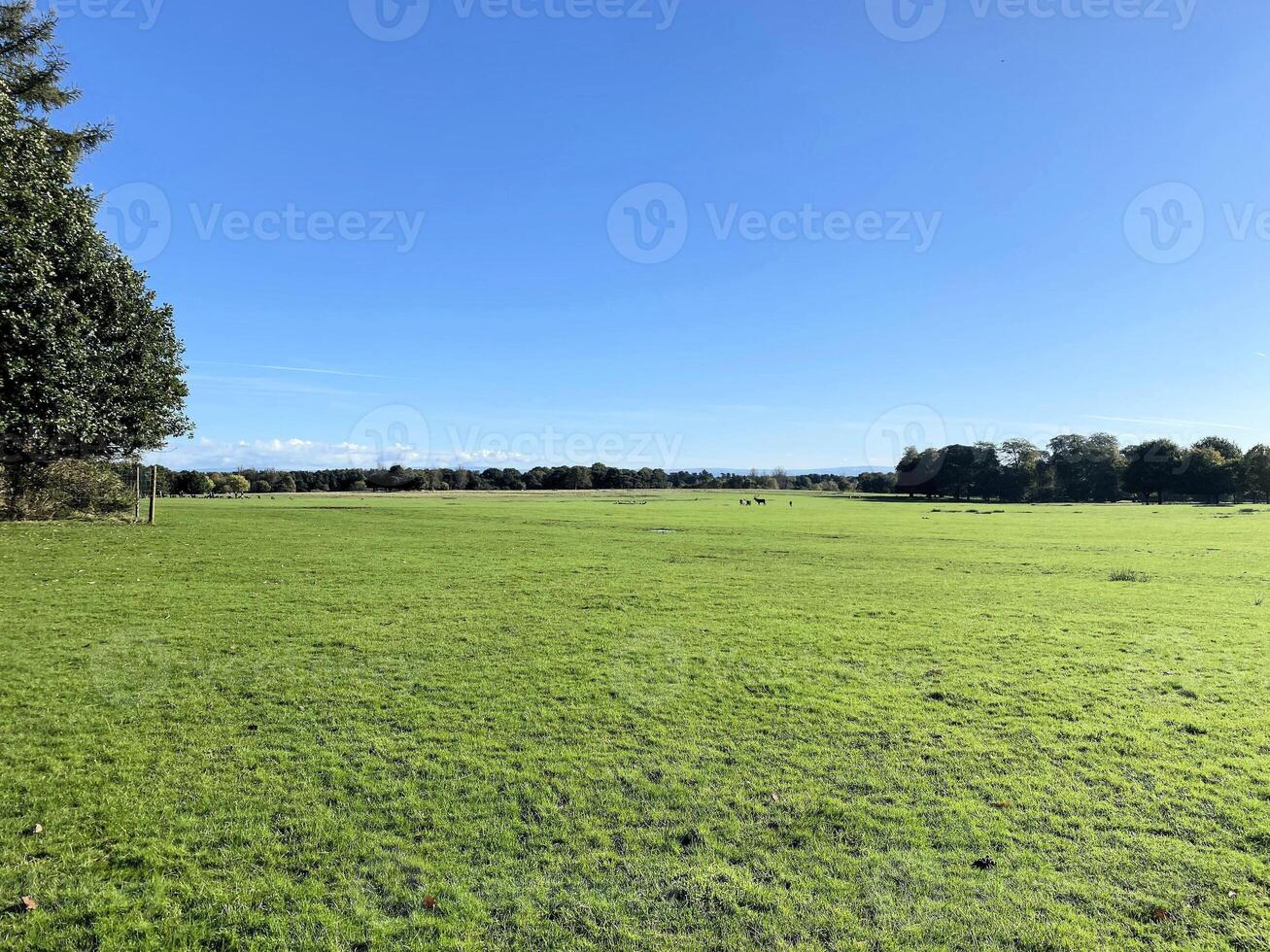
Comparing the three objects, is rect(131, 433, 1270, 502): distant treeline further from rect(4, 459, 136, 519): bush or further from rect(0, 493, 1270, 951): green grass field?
rect(0, 493, 1270, 951): green grass field

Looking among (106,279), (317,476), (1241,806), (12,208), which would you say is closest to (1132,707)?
(1241,806)

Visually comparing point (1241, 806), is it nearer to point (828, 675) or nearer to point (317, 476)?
point (828, 675)

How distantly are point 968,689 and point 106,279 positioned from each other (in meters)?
37.0

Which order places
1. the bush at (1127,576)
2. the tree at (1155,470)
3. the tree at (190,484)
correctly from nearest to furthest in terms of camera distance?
the bush at (1127,576), the tree at (1155,470), the tree at (190,484)

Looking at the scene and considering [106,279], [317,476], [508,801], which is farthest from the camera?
[317,476]

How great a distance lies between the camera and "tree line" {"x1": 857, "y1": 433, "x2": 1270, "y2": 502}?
109 meters

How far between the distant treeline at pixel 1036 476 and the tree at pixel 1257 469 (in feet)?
0.43

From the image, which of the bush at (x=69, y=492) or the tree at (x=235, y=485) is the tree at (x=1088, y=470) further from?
the tree at (x=235, y=485)

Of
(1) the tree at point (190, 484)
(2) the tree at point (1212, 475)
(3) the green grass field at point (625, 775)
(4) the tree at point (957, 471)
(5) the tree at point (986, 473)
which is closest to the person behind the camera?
(3) the green grass field at point (625, 775)

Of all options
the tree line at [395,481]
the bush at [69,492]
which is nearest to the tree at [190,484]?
the tree line at [395,481]

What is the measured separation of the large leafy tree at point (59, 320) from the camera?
843 inches

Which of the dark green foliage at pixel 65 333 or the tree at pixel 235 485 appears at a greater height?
the dark green foliage at pixel 65 333


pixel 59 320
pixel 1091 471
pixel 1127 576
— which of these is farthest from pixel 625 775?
pixel 1091 471

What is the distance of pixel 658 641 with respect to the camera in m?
12.1
